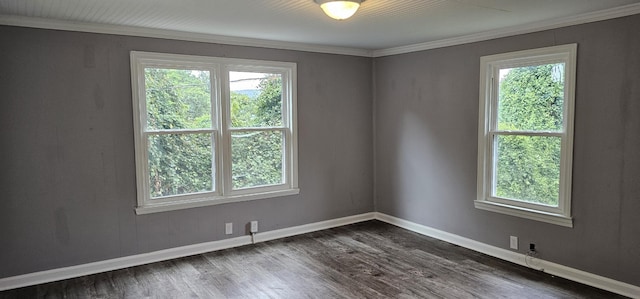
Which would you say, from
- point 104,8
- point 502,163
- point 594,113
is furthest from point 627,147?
point 104,8

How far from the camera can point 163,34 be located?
4.12m

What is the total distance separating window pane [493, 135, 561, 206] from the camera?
12.7ft

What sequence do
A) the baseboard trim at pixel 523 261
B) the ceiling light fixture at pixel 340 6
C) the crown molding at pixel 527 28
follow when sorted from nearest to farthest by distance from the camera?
the ceiling light fixture at pixel 340 6, the crown molding at pixel 527 28, the baseboard trim at pixel 523 261

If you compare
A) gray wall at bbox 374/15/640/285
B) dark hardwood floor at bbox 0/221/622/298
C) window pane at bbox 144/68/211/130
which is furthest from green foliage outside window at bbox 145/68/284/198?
Answer: gray wall at bbox 374/15/640/285

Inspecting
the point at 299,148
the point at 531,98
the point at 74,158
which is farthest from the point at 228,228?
the point at 531,98

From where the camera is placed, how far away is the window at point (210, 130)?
4.16 metres

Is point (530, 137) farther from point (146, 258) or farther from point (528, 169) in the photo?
point (146, 258)

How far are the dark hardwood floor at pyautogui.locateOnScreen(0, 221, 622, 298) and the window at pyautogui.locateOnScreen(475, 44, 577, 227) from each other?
2.02ft

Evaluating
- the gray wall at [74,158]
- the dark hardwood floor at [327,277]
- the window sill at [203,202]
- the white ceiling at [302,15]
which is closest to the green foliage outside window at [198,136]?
the window sill at [203,202]

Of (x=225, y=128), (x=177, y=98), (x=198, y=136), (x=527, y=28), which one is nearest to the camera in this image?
(x=527, y=28)

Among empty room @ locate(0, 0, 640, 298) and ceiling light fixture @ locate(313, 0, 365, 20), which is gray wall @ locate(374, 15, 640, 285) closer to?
empty room @ locate(0, 0, 640, 298)

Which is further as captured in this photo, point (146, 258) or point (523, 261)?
point (146, 258)

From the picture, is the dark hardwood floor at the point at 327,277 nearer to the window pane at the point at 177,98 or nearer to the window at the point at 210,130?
the window at the point at 210,130

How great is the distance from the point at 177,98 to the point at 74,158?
108cm
